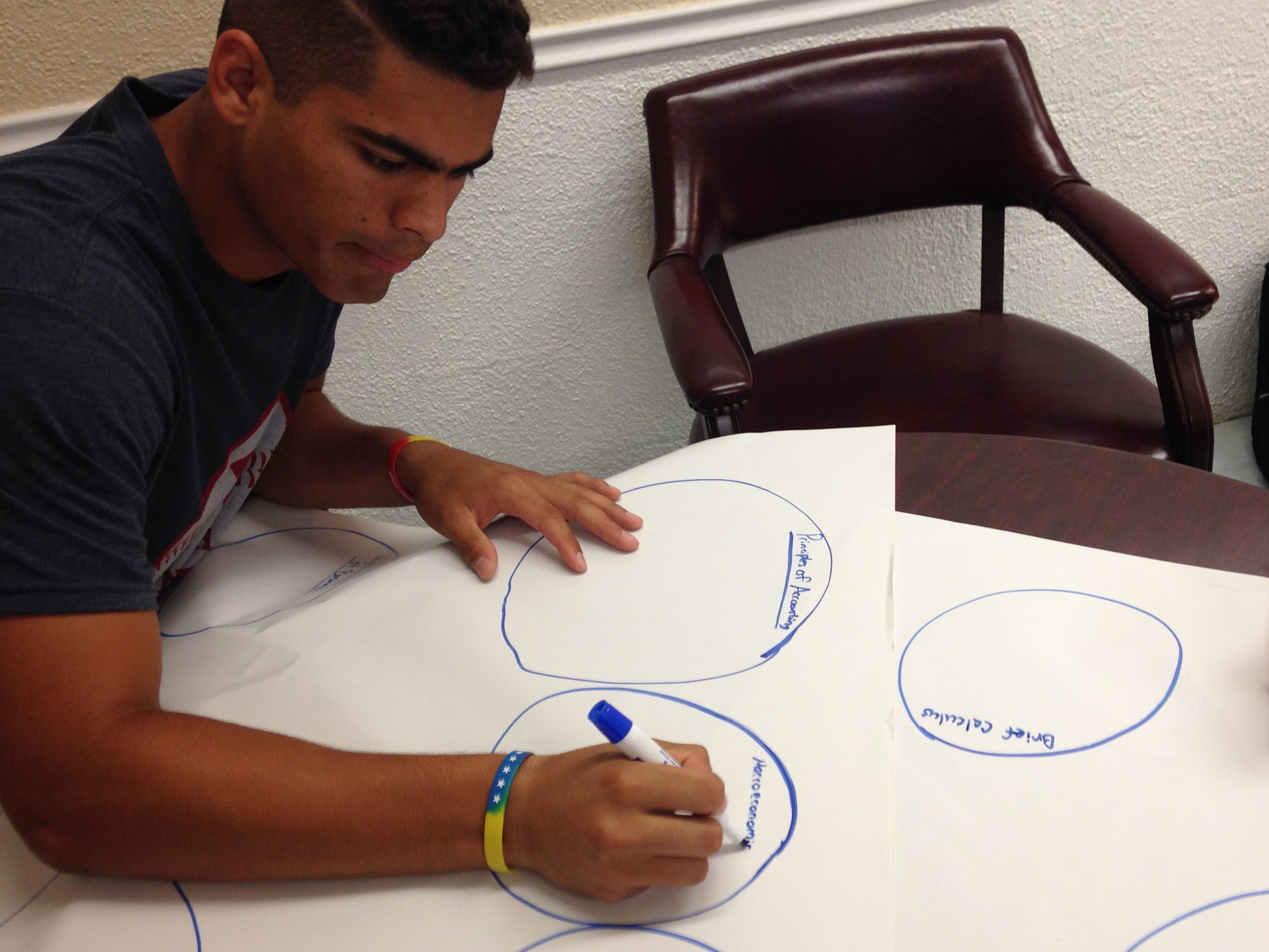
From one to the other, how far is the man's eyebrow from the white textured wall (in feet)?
2.45

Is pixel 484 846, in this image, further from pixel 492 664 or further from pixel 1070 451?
pixel 1070 451

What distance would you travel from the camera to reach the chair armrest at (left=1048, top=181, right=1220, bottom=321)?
107cm

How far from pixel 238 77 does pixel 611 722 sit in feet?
1.82

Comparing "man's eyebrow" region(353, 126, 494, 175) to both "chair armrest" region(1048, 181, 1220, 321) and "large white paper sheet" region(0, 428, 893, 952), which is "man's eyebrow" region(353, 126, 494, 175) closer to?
"large white paper sheet" region(0, 428, 893, 952)

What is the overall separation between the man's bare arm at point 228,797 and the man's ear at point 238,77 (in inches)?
15.5

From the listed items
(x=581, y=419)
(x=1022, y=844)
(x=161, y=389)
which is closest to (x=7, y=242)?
(x=161, y=389)

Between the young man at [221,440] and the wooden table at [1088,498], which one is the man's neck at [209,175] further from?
the wooden table at [1088,498]

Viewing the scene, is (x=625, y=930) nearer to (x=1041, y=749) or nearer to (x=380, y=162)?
(x=1041, y=749)

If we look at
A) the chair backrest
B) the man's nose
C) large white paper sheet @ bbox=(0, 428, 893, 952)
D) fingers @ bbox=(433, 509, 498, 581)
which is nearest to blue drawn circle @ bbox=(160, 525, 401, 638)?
large white paper sheet @ bbox=(0, 428, 893, 952)

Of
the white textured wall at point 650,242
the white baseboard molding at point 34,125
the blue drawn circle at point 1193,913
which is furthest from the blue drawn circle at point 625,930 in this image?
the white baseboard molding at point 34,125

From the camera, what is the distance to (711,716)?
24.4 inches

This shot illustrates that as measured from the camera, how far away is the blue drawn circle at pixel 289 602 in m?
0.77

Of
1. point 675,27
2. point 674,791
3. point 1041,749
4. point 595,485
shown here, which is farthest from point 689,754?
point 675,27

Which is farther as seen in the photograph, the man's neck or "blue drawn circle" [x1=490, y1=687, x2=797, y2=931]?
the man's neck
